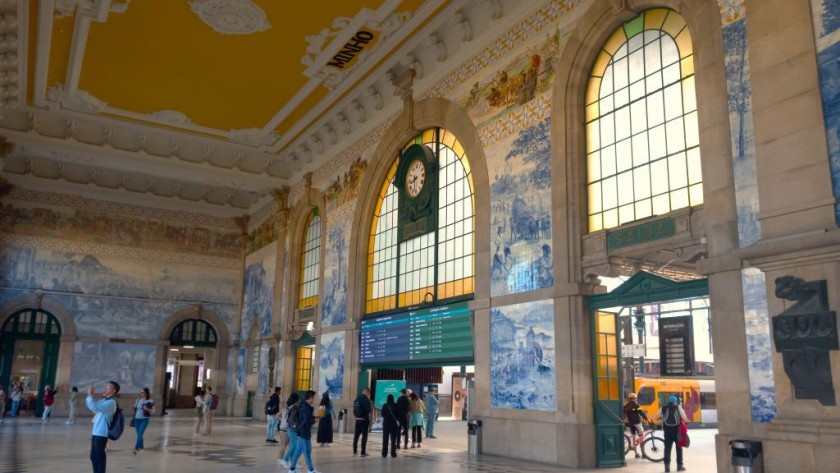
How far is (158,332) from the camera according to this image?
27.0 meters

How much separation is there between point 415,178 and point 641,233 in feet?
25.5

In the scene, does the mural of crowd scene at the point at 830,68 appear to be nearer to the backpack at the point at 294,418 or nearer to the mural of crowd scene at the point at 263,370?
the backpack at the point at 294,418

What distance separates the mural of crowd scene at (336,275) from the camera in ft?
62.7

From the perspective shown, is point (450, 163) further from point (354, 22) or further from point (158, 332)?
point (158, 332)

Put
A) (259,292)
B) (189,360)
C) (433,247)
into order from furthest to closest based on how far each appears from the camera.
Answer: (189,360) → (259,292) → (433,247)

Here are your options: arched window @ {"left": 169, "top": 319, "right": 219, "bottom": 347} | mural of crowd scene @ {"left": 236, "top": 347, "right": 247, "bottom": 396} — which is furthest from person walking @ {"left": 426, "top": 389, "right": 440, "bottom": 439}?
arched window @ {"left": 169, "top": 319, "right": 219, "bottom": 347}

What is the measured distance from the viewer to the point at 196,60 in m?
17.2

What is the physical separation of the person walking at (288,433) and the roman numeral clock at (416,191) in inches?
243

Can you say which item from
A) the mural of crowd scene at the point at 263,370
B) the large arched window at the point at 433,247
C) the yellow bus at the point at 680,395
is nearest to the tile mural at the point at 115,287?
the mural of crowd scene at the point at 263,370

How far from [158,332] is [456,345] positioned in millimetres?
17499

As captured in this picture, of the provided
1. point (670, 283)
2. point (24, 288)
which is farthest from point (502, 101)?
point (24, 288)

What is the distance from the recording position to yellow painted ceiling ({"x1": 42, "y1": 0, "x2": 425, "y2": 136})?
15078 millimetres

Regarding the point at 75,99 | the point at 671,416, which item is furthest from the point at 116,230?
the point at 671,416

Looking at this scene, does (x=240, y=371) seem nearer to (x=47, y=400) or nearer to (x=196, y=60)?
(x=47, y=400)
